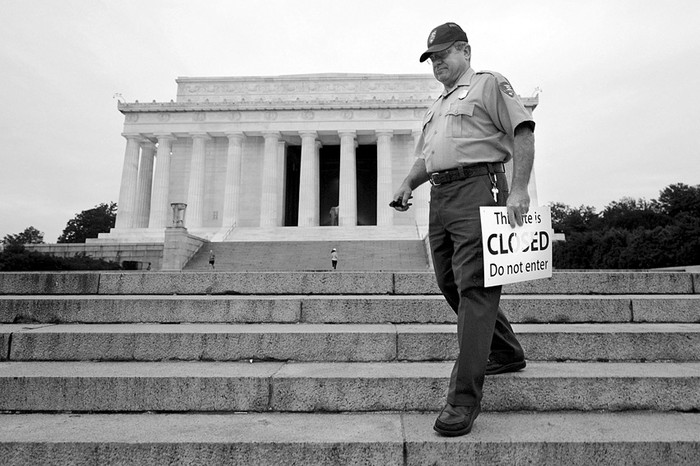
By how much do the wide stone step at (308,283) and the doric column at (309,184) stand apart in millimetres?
34303

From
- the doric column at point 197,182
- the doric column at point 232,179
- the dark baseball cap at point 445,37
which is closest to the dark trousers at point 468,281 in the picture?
the dark baseball cap at point 445,37

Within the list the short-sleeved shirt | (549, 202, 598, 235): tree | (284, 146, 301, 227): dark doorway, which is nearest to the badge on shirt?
the short-sleeved shirt

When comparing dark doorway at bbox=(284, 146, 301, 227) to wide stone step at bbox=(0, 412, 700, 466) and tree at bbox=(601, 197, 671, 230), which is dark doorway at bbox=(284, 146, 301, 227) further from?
wide stone step at bbox=(0, 412, 700, 466)

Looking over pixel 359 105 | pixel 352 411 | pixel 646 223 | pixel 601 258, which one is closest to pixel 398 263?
pixel 601 258

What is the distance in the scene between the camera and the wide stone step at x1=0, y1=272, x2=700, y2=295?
6.59 m

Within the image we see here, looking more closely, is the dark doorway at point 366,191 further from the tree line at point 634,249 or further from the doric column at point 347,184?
the tree line at point 634,249

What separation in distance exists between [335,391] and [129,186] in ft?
147

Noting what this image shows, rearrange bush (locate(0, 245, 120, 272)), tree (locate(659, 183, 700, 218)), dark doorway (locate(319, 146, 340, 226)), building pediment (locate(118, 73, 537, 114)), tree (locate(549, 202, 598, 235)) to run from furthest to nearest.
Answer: tree (locate(549, 202, 598, 235)) < dark doorway (locate(319, 146, 340, 226)) < building pediment (locate(118, 73, 537, 114)) < tree (locate(659, 183, 700, 218)) < bush (locate(0, 245, 120, 272))

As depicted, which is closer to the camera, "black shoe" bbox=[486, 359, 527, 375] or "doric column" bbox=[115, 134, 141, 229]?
"black shoe" bbox=[486, 359, 527, 375]

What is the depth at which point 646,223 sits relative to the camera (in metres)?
53.4

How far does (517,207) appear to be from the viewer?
3.23 metres

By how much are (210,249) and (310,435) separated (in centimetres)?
2956

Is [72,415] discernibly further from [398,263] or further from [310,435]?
[398,263]

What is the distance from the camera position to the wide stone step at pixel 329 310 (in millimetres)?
5367
